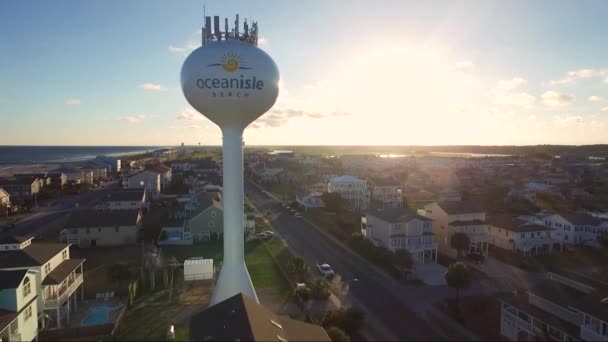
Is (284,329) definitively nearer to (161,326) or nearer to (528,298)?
(161,326)

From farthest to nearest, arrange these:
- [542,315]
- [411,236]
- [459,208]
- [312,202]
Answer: [312,202], [459,208], [411,236], [542,315]

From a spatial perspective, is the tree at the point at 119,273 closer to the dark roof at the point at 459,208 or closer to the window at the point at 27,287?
the window at the point at 27,287

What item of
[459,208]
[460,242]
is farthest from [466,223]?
[460,242]

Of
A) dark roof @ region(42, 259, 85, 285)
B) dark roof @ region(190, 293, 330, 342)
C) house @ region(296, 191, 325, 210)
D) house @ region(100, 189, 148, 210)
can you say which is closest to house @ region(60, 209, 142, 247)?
house @ region(100, 189, 148, 210)

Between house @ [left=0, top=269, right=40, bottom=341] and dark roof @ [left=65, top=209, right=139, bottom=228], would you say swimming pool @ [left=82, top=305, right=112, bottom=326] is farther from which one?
dark roof @ [left=65, top=209, right=139, bottom=228]

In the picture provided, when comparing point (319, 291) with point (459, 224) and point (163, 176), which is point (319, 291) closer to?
point (459, 224)

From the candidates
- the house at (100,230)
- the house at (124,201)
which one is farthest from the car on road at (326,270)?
the house at (124,201)

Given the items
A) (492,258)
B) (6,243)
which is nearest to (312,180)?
(492,258)
